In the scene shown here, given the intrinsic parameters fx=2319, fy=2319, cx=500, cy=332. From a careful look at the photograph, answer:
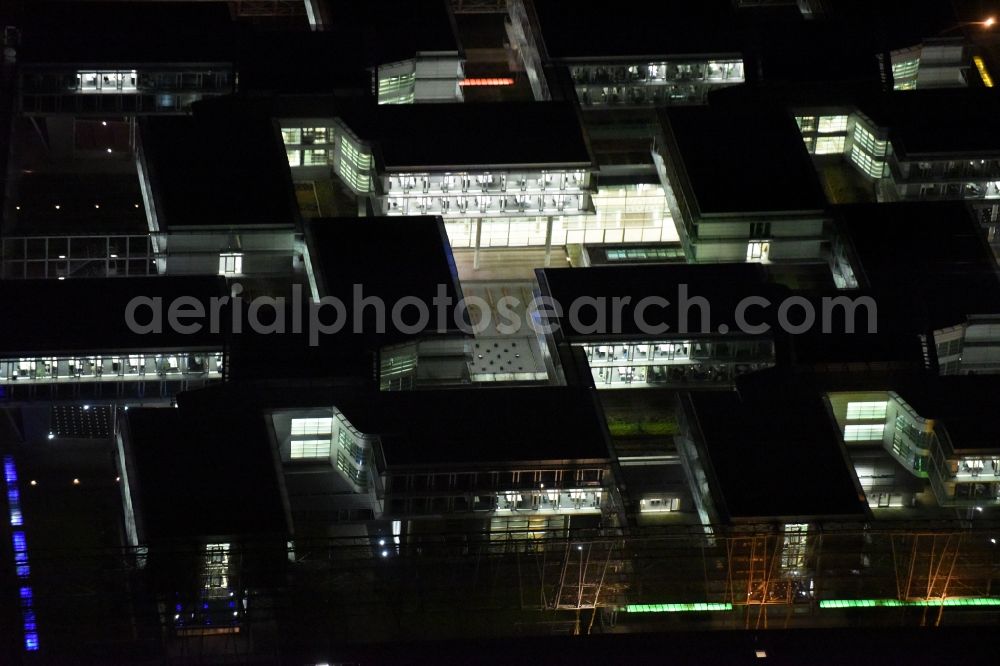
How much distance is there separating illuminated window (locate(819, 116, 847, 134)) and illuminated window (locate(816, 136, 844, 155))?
467mm

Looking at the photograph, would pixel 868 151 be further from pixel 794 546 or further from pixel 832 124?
pixel 794 546

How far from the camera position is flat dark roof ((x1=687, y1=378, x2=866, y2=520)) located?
11100 cm

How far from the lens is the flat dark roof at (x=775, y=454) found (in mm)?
111000

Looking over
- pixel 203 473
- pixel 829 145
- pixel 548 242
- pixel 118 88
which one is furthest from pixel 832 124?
pixel 203 473

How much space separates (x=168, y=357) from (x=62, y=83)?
26008mm

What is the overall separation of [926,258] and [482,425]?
29431 mm

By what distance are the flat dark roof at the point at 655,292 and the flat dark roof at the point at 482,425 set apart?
617cm

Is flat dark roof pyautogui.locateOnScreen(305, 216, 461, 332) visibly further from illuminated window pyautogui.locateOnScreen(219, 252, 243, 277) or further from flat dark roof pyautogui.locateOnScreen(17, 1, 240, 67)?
flat dark roof pyautogui.locateOnScreen(17, 1, 240, 67)

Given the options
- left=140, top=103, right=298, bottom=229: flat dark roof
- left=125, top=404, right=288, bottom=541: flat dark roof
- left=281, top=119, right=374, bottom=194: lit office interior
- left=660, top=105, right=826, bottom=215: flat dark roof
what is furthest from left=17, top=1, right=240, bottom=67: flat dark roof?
left=125, top=404, right=288, bottom=541: flat dark roof

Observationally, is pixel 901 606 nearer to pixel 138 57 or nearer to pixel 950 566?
pixel 950 566

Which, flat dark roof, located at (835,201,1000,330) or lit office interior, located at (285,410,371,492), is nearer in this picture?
lit office interior, located at (285,410,371,492)

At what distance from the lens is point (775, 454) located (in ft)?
373

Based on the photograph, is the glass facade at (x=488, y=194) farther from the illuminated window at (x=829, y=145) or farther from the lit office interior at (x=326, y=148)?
the illuminated window at (x=829, y=145)

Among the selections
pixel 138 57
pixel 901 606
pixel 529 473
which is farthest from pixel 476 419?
pixel 138 57
